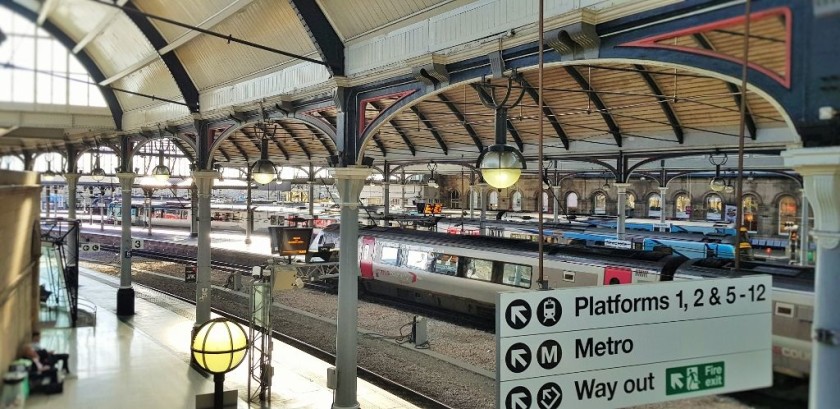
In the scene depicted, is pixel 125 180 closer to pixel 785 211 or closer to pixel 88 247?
pixel 88 247

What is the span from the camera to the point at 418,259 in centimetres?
1694

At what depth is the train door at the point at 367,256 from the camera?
18812 mm

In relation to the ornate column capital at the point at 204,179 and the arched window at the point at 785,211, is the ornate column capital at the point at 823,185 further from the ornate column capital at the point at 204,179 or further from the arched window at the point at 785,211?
the arched window at the point at 785,211

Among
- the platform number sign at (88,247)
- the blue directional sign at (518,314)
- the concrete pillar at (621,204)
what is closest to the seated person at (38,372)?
the platform number sign at (88,247)

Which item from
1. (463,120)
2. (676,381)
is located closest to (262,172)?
(463,120)

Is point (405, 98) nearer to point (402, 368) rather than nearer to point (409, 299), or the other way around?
point (402, 368)

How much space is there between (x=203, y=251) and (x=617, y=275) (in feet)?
33.0

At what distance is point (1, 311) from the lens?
27.9ft

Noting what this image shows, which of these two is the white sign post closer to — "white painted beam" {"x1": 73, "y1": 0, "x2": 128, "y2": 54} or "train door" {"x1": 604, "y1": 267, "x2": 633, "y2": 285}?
"train door" {"x1": 604, "y1": 267, "x2": 633, "y2": 285}

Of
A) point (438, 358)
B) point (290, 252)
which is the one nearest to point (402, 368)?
point (438, 358)

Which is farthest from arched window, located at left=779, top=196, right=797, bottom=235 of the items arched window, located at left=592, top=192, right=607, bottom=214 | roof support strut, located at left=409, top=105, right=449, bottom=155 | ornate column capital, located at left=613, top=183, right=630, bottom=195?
roof support strut, located at left=409, top=105, right=449, bottom=155

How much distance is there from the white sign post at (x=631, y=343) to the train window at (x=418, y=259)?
504 inches

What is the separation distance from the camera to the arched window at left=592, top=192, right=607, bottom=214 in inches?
1708

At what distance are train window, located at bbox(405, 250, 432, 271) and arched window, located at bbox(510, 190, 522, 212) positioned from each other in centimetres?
3247
